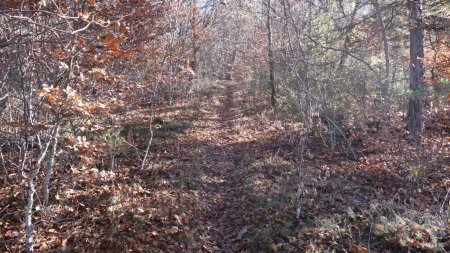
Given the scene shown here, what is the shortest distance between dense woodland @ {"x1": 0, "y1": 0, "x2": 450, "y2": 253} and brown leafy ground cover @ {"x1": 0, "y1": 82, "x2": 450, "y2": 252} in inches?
1.2

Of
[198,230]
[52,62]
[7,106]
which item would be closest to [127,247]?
[198,230]

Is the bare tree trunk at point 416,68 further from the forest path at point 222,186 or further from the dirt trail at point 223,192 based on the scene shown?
the dirt trail at point 223,192

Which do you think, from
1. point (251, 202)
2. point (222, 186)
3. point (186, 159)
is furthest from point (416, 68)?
point (186, 159)

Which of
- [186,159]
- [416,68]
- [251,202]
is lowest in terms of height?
[251,202]

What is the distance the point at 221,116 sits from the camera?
14.8m

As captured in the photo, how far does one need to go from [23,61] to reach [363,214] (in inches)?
237

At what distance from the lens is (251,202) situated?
6.52m

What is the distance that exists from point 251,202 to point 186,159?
267 centimetres

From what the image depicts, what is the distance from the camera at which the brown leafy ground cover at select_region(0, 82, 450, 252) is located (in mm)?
4980

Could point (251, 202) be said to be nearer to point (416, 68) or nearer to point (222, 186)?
point (222, 186)

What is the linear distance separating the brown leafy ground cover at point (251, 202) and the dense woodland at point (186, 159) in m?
0.03

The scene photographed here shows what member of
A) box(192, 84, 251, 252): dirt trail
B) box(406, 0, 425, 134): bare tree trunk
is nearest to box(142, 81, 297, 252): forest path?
box(192, 84, 251, 252): dirt trail

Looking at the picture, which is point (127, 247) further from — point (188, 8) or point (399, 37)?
point (188, 8)

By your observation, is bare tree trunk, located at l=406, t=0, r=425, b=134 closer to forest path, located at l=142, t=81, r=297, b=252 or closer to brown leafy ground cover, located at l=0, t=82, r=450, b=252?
brown leafy ground cover, located at l=0, t=82, r=450, b=252
